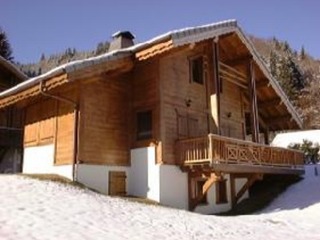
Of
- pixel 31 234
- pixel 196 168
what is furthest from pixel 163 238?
pixel 196 168

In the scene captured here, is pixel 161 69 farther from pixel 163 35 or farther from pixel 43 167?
pixel 43 167

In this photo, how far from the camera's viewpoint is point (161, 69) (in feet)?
57.1

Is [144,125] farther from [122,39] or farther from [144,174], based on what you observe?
[122,39]

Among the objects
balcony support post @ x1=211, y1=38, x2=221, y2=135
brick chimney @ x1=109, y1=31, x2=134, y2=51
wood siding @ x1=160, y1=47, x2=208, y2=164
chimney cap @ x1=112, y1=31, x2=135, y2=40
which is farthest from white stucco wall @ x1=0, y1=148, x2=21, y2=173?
balcony support post @ x1=211, y1=38, x2=221, y2=135

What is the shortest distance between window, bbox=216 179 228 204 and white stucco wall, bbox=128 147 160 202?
16.4 ft

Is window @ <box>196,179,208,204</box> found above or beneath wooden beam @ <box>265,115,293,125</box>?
beneath

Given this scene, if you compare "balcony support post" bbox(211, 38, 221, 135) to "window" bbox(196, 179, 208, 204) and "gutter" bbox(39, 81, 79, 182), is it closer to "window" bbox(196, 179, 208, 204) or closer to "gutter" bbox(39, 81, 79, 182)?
"window" bbox(196, 179, 208, 204)

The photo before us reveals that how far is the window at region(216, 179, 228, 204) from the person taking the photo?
66.8 feet

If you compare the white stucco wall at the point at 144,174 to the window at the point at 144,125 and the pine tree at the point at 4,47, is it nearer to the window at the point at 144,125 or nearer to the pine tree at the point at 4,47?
the window at the point at 144,125

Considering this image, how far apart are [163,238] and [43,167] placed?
8.71 metres

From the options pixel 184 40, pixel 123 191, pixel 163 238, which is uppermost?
pixel 184 40

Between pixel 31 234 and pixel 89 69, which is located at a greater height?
pixel 89 69

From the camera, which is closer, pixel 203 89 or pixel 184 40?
pixel 184 40

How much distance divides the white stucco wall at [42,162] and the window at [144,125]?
133 inches
